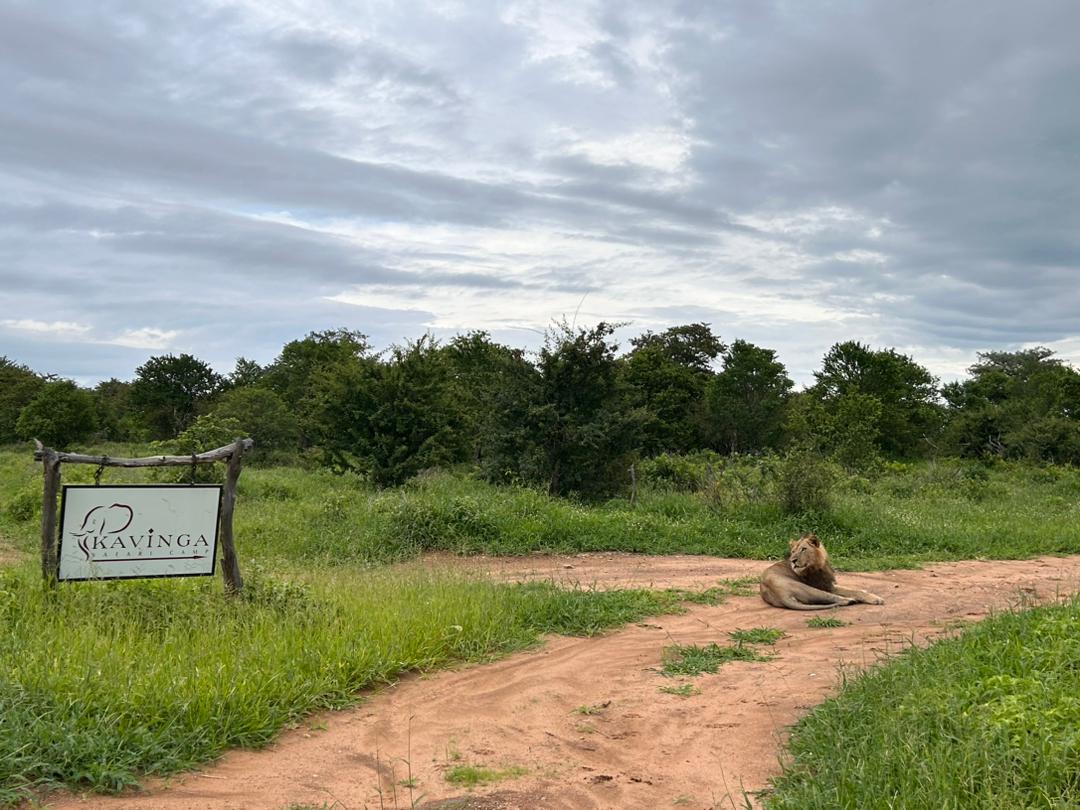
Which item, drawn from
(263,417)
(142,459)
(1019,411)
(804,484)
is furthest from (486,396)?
(1019,411)

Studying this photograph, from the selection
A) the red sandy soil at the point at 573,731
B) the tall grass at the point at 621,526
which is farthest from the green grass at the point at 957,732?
the tall grass at the point at 621,526

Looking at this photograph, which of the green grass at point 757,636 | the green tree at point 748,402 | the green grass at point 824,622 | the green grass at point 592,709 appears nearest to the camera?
the green grass at point 592,709

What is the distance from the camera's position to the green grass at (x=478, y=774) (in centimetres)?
396

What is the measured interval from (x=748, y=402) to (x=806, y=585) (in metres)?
28.7

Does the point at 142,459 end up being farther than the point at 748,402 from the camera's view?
No

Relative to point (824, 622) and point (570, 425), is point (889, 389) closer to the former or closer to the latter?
point (570, 425)

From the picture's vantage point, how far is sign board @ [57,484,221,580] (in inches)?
226

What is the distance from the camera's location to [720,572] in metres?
9.96

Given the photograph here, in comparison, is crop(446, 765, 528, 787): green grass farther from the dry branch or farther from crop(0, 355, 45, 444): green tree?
crop(0, 355, 45, 444): green tree

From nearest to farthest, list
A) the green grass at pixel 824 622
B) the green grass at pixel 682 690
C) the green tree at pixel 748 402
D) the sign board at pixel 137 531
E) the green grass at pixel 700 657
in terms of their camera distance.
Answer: the green grass at pixel 682 690, the sign board at pixel 137 531, the green grass at pixel 700 657, the green grass at pixel 824 622, the green tree at pixel 748 402

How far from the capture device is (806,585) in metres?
8.23

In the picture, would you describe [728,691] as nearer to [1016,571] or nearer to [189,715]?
[189,715]

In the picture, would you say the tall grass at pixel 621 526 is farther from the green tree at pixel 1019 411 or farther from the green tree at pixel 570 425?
the green tree at pixel 1019 411

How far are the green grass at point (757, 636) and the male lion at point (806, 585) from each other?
1013 mm
